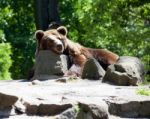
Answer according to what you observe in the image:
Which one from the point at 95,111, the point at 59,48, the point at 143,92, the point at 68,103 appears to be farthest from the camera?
the point at 59,48

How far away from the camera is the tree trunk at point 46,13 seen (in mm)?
14758

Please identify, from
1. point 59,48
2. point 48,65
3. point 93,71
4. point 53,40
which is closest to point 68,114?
point 93,71

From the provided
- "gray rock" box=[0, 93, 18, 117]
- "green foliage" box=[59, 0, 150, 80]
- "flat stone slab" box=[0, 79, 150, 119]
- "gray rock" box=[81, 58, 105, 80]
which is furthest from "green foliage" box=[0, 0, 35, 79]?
"gray rock" box=[0, 93, 18, 117]

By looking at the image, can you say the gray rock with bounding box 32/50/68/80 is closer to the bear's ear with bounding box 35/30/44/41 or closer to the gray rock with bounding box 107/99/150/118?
the bear's ear with bounding box 35/30/44/41

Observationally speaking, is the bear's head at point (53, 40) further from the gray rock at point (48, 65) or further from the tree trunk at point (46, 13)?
the tree trunk at point (46, 13)

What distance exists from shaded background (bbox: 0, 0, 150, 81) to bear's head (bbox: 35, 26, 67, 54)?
5996 mm

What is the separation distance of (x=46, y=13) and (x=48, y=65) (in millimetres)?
7427

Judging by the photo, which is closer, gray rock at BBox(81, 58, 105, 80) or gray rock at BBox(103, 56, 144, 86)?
gray rock at BBox(103, 56, 144, 86)

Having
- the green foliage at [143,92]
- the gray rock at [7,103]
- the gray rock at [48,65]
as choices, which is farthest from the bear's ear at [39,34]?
the gray rock at [7,103]

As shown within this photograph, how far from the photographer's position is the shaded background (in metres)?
15.1

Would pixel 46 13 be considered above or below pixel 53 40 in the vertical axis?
above

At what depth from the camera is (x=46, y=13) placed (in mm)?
14969

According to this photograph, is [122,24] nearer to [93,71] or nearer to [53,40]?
[53,40]

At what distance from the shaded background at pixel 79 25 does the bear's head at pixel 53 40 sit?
236 inches
